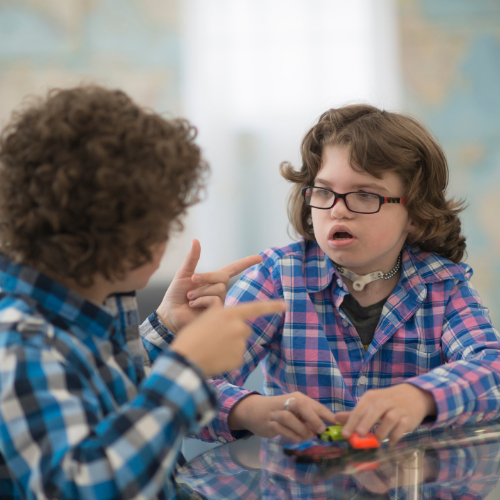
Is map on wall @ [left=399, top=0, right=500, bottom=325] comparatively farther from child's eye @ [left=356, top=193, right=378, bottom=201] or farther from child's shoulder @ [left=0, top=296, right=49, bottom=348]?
child's shoulder @ [left=0, top=296, right=49, bottom=348]

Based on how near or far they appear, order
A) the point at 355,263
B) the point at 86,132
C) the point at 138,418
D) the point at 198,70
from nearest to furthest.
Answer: the point at 138,418 < the point at 86,132 < the point at 355,263 < the point at 198,70

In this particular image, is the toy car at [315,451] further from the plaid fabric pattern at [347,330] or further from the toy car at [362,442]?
the plaid fabric pattern at [347,330]

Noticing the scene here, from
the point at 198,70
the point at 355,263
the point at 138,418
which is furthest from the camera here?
the point at 198,70

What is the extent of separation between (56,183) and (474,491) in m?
0.62

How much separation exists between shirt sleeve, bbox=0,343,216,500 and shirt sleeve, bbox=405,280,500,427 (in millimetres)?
433

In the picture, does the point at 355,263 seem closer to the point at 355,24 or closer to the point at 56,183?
the point at 56,183

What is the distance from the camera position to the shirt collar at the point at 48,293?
622mm

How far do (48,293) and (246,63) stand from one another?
1801 mm

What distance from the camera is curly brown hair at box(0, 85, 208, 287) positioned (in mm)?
603

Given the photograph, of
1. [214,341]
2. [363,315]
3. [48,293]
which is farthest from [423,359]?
[48,293]

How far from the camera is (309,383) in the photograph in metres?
1.11

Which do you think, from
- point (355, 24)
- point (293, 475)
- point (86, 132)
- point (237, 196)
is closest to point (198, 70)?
point (237, 196)

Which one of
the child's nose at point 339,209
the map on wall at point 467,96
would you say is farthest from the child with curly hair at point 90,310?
the map on wall at point 467,96

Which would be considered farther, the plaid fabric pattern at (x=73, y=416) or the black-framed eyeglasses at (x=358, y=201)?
the black-framed eyeglasses at (x=358, y=201)
